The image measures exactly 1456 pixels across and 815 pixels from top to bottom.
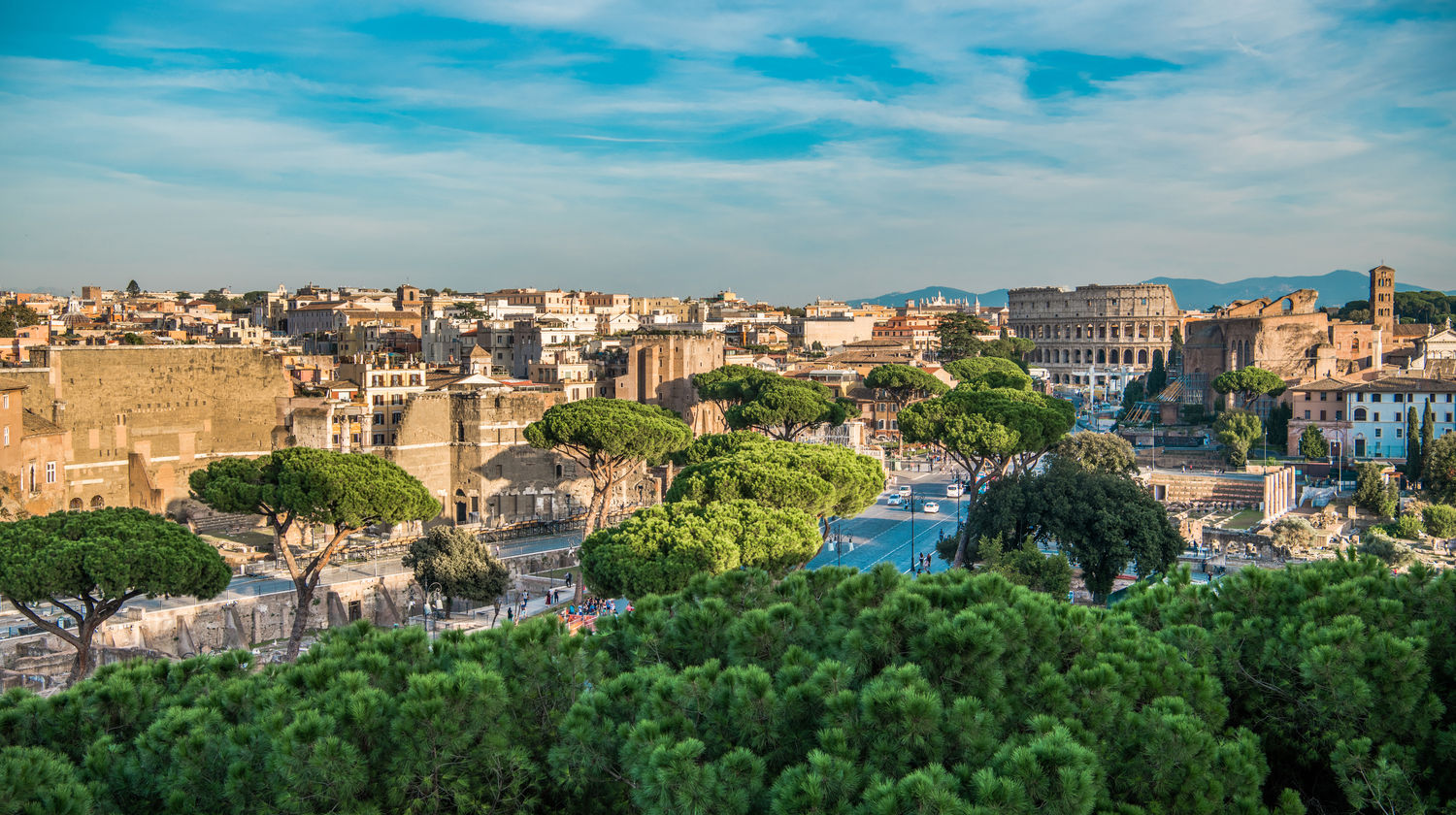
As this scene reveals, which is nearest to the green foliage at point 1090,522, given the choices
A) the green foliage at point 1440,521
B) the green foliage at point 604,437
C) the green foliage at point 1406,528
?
the green foliage at point 604,437

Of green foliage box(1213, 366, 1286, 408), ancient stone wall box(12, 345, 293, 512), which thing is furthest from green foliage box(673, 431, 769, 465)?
green foliage box(1213, 366, 1286, 408)

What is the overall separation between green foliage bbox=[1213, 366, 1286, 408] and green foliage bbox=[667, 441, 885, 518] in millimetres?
34930

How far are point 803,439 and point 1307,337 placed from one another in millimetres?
31053

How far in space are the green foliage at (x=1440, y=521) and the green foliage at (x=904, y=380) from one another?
25.0 m

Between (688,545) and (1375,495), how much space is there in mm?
28235

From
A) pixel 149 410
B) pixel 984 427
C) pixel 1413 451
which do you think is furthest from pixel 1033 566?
pixel 149 410

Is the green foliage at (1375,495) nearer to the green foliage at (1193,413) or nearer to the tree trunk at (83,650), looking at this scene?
the green foliage at (1193,413)

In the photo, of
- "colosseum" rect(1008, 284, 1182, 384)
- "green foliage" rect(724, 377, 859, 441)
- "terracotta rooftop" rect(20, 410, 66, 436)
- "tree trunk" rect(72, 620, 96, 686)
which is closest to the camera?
"tree trunk" rect(72, 620, 96, 686)

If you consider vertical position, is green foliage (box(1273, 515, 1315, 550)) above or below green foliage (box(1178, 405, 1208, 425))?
below

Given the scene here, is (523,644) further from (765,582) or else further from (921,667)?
(921,667)

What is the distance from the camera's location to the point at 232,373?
37938mm

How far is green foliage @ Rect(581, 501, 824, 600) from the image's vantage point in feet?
60.3

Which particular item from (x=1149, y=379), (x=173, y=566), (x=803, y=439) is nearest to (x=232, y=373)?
(x=173, y=566)

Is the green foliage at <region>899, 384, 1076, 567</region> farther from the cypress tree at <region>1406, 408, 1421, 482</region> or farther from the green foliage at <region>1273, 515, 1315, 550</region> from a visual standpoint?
the cypress tree at <region>1406, 408, 1421, 482</region>
